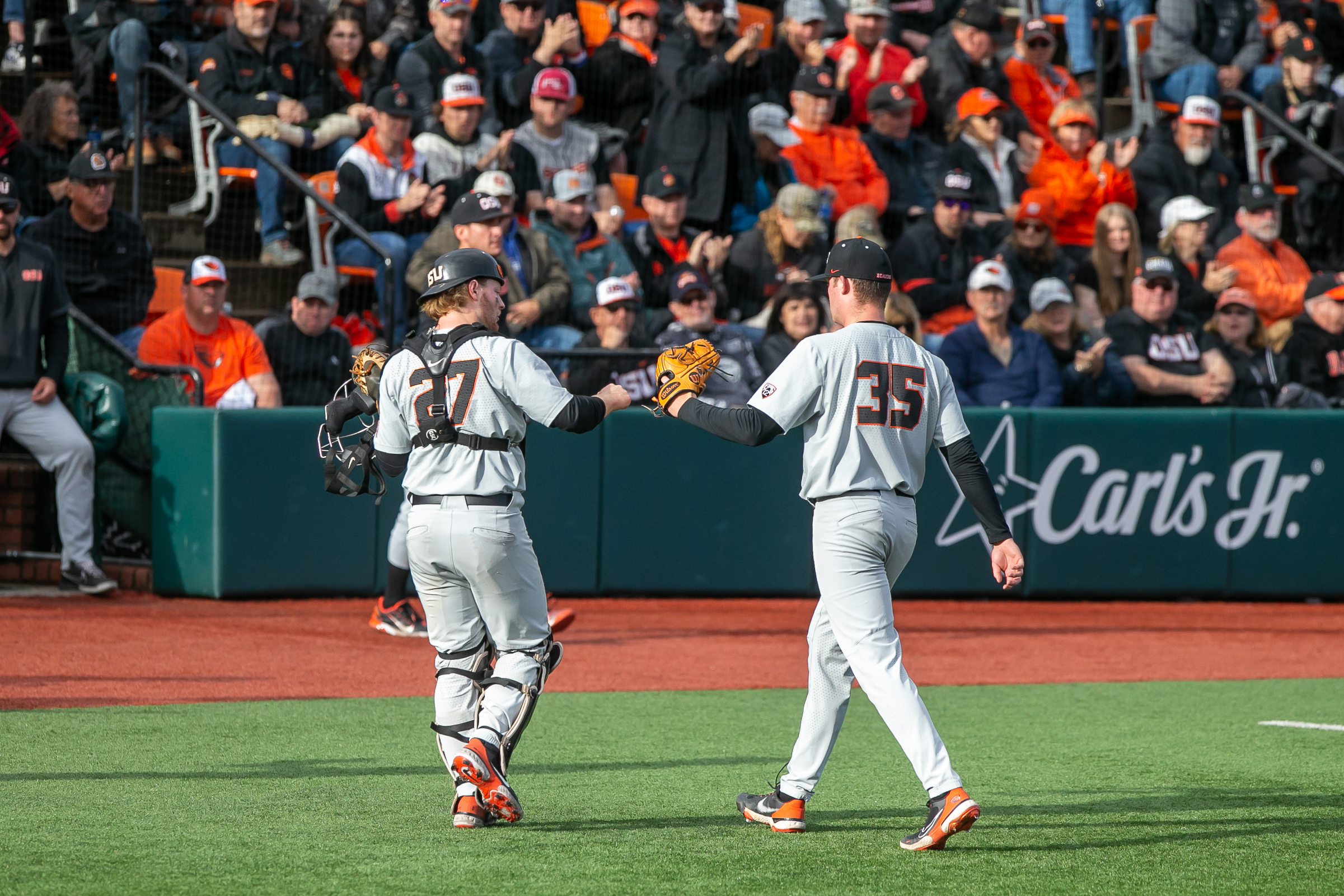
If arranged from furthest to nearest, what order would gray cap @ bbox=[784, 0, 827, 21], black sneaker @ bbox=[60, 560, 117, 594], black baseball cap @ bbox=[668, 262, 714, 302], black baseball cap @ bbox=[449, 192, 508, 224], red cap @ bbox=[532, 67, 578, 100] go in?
gray cap @ bbox=[784, 0, 827, 21], red cap @ bbox=[532, 67, 578, 100], black baseball cap @ bbox=[668, 262, 714, 302], black sneaker @ bbox=[60, 560, 117, 594], black baseball cap @ bbox=[449, 192, 508, 224]

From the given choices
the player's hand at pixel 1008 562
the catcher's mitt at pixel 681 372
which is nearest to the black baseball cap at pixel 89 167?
the catcher's mitt at pixel 681 372

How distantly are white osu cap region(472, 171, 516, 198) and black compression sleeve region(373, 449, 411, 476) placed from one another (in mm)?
6315

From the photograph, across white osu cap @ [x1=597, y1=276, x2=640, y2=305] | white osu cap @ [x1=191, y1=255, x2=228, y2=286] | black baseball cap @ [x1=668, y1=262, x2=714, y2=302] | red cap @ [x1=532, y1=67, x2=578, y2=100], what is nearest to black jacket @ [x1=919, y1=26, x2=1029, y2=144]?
red cap @ [x1=532, y1=67, x2=578, y2=100]

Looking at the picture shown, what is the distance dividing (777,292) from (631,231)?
74.4 inches

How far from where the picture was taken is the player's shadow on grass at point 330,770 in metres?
5.89

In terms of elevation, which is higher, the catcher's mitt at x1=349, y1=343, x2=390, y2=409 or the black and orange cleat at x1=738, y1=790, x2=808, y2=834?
the catcher's mitt at x1=349, y1=343, x2=390, y2=409

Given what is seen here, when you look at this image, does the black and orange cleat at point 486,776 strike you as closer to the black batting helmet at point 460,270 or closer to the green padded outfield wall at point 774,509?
the black batting helmet at point 460,270

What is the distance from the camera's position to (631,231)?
13.3 meters

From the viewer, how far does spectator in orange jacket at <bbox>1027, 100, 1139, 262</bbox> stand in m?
14.4

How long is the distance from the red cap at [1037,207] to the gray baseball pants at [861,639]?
8446 millimetres

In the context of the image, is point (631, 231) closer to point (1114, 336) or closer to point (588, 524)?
point (588, 524)

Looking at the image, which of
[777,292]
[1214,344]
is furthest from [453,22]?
[1214,344]

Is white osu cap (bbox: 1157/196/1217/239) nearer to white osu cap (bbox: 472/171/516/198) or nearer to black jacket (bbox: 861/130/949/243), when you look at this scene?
black jacket (bbox: 861/130/949/243)

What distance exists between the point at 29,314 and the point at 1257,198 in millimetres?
9674
